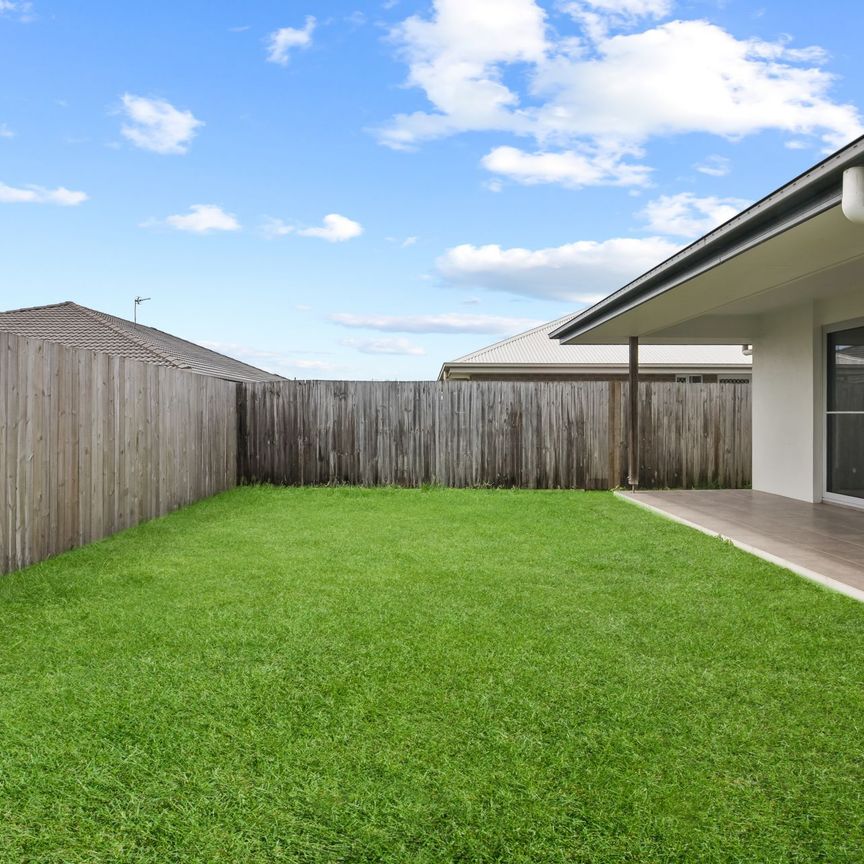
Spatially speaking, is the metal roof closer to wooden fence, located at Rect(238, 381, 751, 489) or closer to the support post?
wooden fence, located at Rect(238, 381, 751, 489)

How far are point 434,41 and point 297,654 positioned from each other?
8726mm

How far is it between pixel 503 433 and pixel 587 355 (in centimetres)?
910

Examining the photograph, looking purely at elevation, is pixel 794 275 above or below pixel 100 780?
above

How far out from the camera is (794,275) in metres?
6.72

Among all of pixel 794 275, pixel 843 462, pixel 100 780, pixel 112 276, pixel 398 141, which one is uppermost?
pixel 398 141

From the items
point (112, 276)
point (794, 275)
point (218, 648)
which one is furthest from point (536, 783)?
point (112, 276)

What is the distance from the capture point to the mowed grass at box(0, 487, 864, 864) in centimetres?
211

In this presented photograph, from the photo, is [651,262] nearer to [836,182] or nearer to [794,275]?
[794,275]

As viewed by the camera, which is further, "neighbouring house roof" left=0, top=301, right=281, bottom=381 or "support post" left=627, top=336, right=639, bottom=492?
"neighbouring house roof" left=0, top=301, right=281, bottom=381

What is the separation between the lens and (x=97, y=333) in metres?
16.4

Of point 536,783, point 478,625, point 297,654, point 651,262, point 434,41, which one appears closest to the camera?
point 536,783

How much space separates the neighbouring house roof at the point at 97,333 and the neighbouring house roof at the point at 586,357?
6.71 meters

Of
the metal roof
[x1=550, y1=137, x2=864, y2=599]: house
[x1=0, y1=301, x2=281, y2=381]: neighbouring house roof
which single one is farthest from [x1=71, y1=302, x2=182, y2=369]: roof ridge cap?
[x1=550, y1=137, x2=864, y2=599]: house

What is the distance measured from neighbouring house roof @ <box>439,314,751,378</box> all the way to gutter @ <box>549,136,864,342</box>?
997cm
